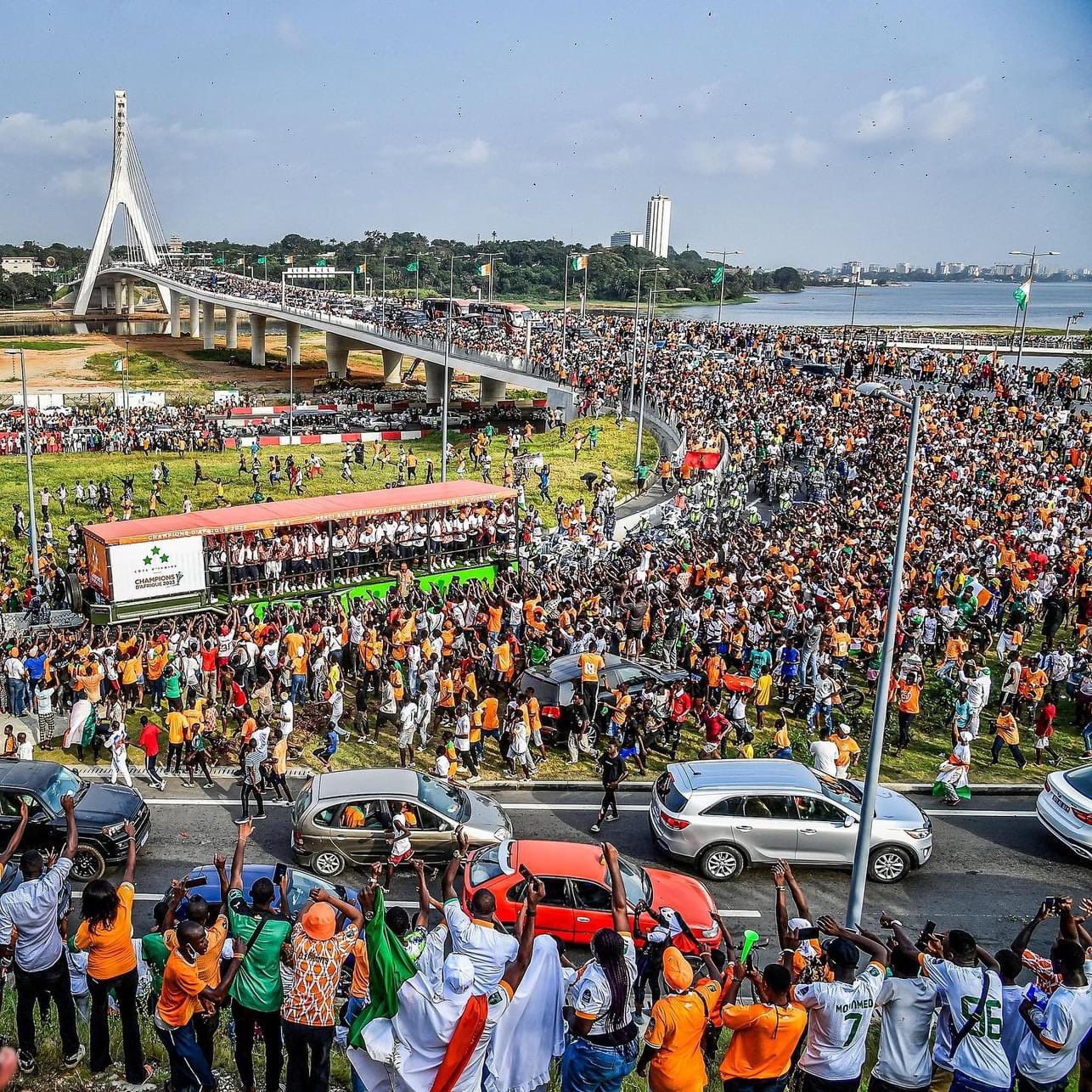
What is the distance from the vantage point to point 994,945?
11539mm

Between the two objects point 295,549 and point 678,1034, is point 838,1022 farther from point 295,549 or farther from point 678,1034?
point 295,549

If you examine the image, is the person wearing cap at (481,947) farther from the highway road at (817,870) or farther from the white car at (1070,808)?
the white car at (1070,808)

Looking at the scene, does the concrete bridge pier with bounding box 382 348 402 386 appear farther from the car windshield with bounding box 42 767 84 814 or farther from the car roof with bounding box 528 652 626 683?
the car windshield with bounding box 42 767 84 814

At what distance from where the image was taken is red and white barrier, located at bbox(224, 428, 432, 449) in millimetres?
48312

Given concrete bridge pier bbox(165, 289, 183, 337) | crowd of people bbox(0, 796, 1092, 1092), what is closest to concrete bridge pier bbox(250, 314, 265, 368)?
concrete bridge pier bbox(165, 289, 183, 337)

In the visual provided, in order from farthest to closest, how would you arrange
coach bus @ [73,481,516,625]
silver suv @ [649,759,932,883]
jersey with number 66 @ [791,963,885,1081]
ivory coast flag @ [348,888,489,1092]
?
coach bus @ [73,481,516,625]
silver suv @ [649,759,932,883]
jersey with number 66 @ [791,963,885,1081]
ivory coast flag @ [348,888,489,1092]

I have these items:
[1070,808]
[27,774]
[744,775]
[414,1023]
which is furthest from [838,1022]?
[27,774]

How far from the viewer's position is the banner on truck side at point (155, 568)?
69.2 feet

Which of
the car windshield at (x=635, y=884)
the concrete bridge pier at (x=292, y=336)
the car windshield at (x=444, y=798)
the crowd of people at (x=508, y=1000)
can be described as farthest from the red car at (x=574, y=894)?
the concrete bridge pier at (x=292, y=336)

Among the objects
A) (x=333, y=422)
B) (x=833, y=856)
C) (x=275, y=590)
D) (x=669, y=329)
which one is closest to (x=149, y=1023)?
(x=833, y=856)

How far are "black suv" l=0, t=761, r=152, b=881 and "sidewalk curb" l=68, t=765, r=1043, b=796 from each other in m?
2.71

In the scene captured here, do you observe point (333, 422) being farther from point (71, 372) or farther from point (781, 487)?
point (71, 372)

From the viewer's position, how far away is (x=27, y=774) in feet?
43.4

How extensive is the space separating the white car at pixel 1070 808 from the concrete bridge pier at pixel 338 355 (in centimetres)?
6434
